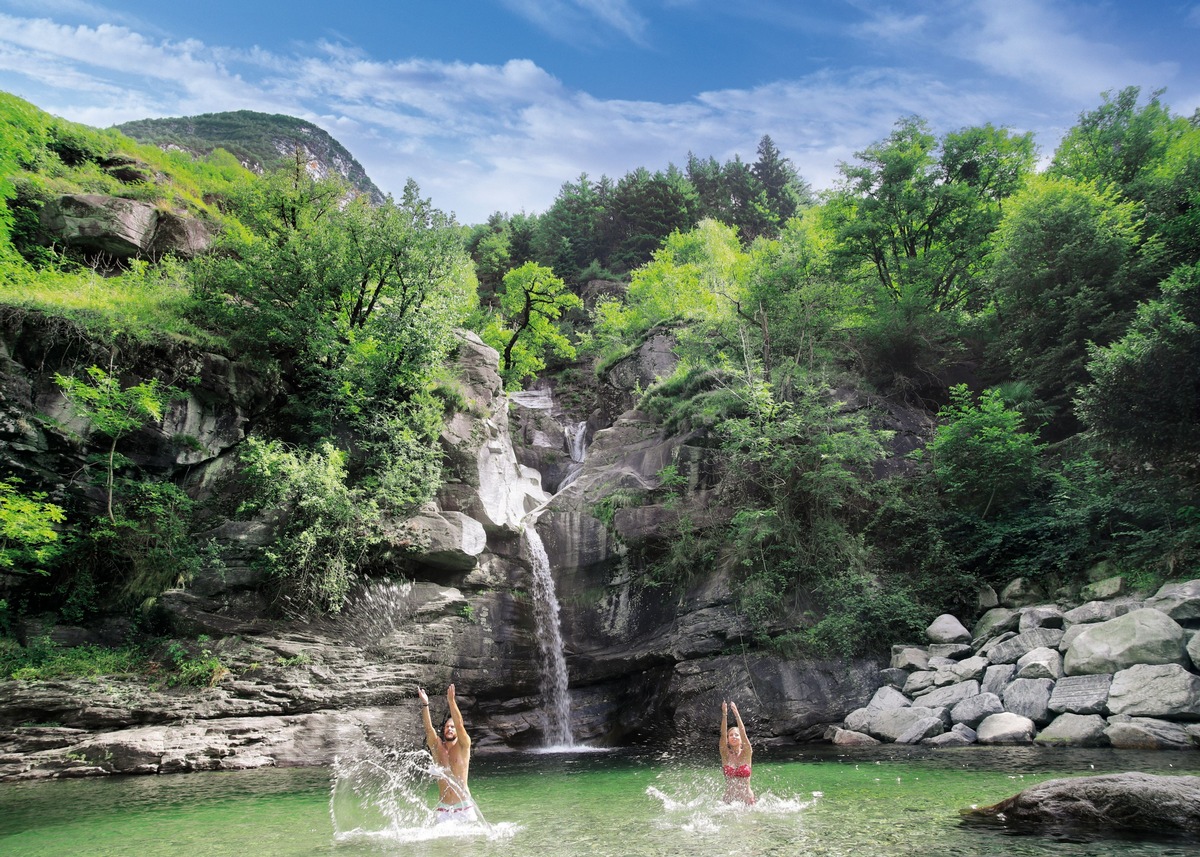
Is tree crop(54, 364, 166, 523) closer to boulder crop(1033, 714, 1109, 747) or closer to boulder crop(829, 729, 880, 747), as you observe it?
boulder crop(829, 729, 880, 747)

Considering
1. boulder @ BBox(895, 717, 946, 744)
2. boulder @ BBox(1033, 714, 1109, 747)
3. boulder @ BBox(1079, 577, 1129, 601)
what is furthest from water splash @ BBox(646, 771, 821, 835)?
boulder @ BBox(1079, 577, 1129, 601)

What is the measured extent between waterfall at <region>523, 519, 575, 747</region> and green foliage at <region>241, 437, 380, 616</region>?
543 cm

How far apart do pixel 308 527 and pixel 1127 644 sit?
16.7 meters

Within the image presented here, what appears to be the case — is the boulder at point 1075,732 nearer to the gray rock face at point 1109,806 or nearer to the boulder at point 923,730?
the boulder at point 923,730

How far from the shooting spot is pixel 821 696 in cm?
1480

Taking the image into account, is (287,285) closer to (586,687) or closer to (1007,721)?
(586,687)

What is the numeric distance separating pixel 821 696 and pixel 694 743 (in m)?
3.14

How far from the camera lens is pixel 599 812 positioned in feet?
26.8

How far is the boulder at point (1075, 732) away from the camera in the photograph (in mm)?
10453

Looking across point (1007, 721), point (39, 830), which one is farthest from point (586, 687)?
point (39, 830)

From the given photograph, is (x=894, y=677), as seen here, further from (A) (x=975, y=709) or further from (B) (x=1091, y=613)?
(B) (x=1091, y=613)

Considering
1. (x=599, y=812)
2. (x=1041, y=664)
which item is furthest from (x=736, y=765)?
(x=1041, y=664)

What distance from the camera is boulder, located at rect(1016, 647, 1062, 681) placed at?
1185 centimetres

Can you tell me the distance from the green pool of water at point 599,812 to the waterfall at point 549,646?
5.59 metres
